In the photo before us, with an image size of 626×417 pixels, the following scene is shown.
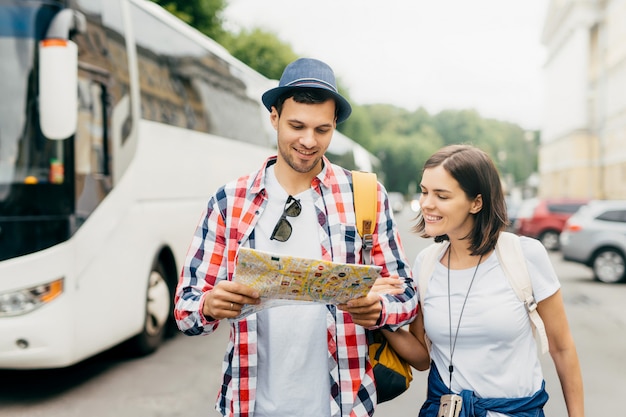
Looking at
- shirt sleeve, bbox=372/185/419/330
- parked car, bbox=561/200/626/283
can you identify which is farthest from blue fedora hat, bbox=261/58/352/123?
parked car, bbox=561/200/626/283

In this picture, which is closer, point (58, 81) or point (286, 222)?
point (286, 222)

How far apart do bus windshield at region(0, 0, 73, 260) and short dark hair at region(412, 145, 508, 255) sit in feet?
12.0

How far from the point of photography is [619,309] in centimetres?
1073

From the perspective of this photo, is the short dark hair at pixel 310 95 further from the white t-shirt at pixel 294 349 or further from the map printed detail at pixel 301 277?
the map printed detail at pixel 301 277

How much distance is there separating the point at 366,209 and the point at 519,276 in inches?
22.8

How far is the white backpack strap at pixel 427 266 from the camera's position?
2.53 m

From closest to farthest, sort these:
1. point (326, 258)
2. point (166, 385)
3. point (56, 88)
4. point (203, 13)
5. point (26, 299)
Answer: point (326, 258), point (26, 299), point (56, 88), point (166, 385), point (203, 13)

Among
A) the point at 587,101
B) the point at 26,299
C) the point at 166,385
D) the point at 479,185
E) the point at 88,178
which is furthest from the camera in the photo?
the point at 587,101

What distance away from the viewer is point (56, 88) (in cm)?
527

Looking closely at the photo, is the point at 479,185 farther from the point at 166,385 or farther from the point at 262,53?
the point at 262,53

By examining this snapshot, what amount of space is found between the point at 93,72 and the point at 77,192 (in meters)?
1.13

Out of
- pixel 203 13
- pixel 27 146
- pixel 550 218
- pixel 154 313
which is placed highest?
pixel 203 13

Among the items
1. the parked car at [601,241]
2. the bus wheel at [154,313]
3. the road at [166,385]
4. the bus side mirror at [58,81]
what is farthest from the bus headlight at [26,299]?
the parked car at [601,241]

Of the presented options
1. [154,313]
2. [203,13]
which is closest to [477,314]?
[154,313]
